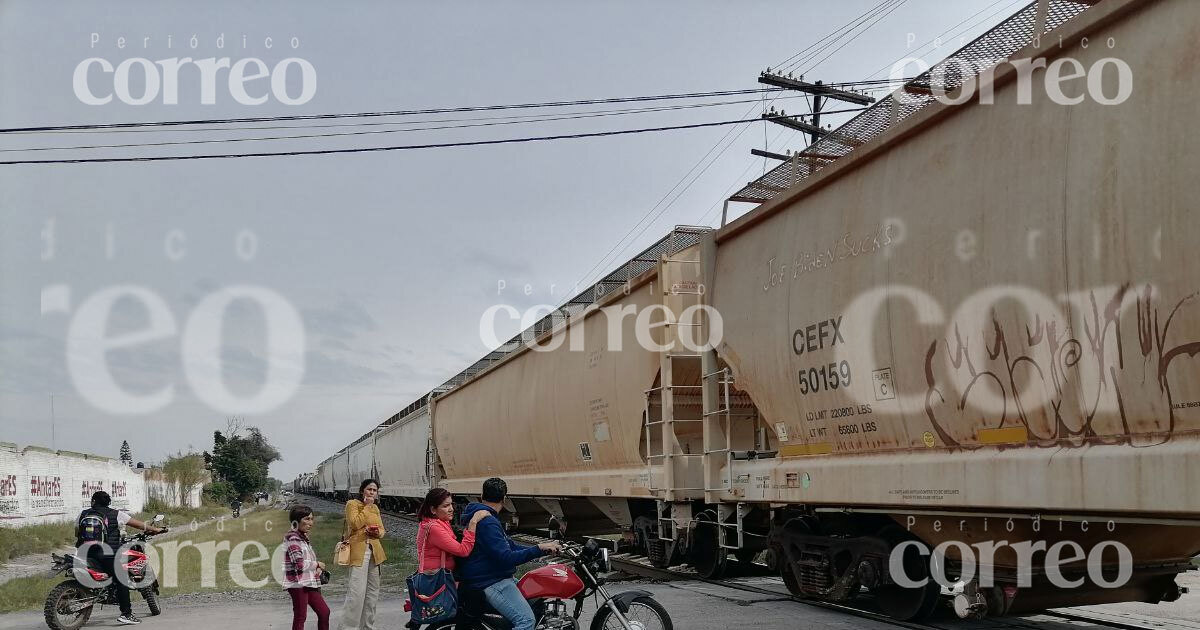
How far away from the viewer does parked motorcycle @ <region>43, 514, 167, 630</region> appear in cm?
881

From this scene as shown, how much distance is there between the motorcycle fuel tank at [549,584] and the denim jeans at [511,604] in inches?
9.4

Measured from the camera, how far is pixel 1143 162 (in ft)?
15.8

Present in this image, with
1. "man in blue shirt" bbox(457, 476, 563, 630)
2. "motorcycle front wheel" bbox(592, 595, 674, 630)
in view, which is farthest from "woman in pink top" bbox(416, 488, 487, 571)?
"motorcycle front wheel" bbox(592, 595, 674, 630)

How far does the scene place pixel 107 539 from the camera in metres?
9.59

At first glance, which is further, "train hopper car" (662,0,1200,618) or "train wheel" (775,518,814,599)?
"train wheel" (775,518,814,599)

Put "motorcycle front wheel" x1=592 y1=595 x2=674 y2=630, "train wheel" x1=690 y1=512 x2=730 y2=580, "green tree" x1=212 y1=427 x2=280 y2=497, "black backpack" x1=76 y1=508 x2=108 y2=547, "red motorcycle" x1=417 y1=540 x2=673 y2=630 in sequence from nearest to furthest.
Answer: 1. "red motorcycle" x1=417 y1=540 x2=673 y2=630
2. "motorcycle front wheel" x1=592 y1=595 x2=674 y2=630
3. "black backpack" x1=76 y1=508 x2=108 y2=547
4. "train wheel" x1=690 y1=512 x2=730 y2=580
5. "green tree" x1=212 y1=427 x2=280 y2=497

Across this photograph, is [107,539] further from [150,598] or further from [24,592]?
[24,592]

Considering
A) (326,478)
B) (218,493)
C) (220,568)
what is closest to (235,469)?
(218,493)

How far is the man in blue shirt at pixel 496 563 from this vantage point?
5746 mm

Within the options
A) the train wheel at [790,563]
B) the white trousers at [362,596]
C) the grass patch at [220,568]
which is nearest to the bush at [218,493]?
the grass patch at [220,568]

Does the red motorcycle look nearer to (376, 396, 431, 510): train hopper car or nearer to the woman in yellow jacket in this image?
the woman in yellow jacket

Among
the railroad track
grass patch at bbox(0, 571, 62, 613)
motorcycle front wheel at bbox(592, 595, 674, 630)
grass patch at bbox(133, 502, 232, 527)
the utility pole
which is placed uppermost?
the utility pole

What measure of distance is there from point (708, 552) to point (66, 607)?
682 centimetres

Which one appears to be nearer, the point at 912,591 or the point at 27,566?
the point at 912,591
